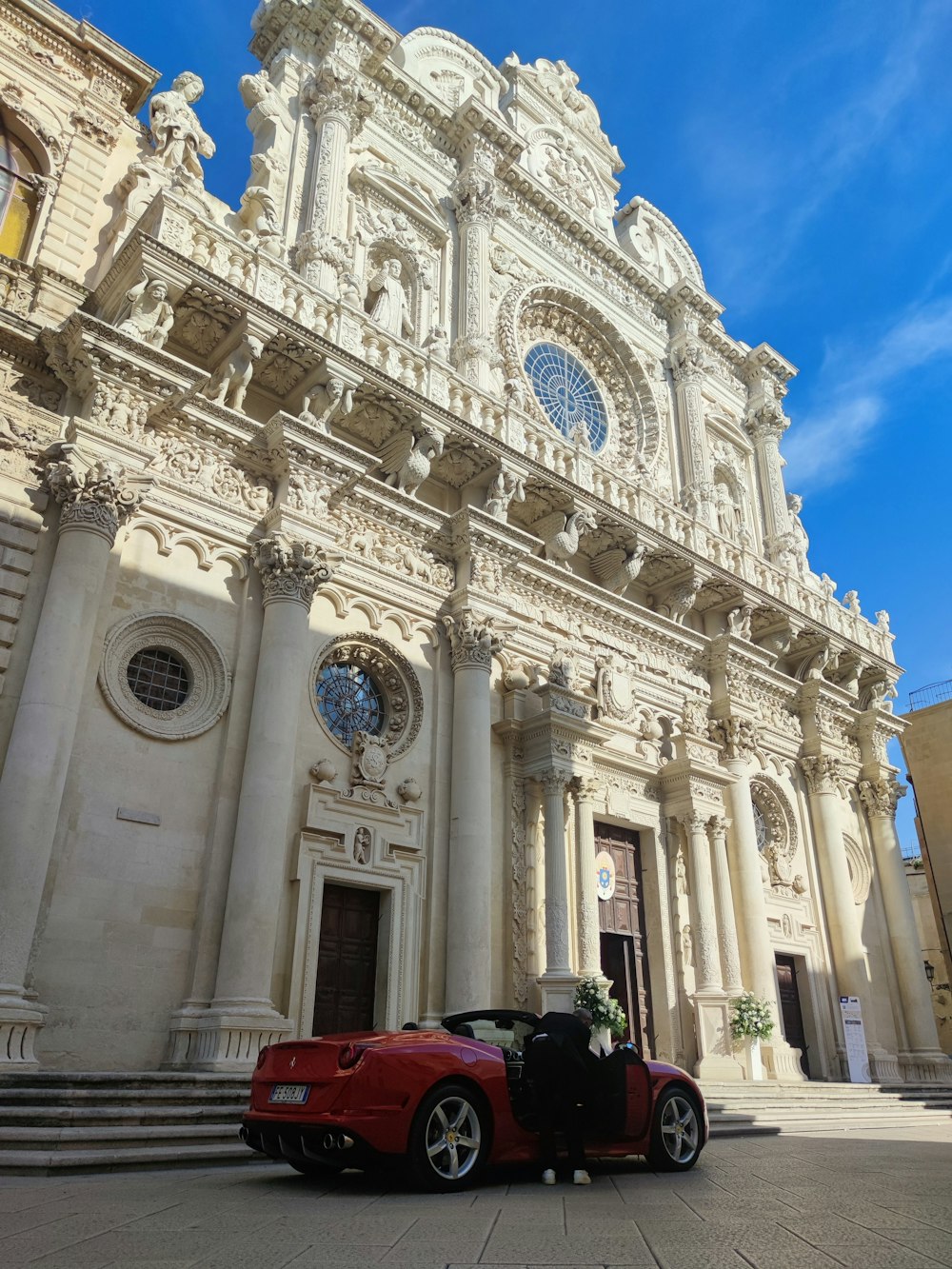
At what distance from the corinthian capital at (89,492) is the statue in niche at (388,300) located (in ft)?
24.3

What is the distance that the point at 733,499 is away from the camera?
88.0ft

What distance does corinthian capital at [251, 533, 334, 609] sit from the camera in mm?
13273

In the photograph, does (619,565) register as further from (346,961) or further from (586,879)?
(346,961)

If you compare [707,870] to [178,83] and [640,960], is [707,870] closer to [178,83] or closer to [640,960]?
[640,960]

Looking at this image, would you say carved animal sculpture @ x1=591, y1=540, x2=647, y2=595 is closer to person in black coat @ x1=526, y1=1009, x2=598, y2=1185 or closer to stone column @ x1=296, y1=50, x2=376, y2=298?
stone column @ x1=296, y1=50, x2=376, y2=298

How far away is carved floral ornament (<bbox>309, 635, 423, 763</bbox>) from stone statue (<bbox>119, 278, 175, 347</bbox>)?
16.5 feet

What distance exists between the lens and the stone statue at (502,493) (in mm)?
16578

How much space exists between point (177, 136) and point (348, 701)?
355 inches

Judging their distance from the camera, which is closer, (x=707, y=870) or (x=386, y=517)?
(x=386, y=517)

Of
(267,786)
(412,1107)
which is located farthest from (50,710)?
(412,1107)

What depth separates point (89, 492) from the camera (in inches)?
459

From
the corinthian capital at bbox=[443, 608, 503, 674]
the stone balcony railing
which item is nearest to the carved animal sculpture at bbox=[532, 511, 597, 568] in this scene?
the stone balcony railing

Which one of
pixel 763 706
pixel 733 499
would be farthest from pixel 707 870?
pixel 733 499

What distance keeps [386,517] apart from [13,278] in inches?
243
